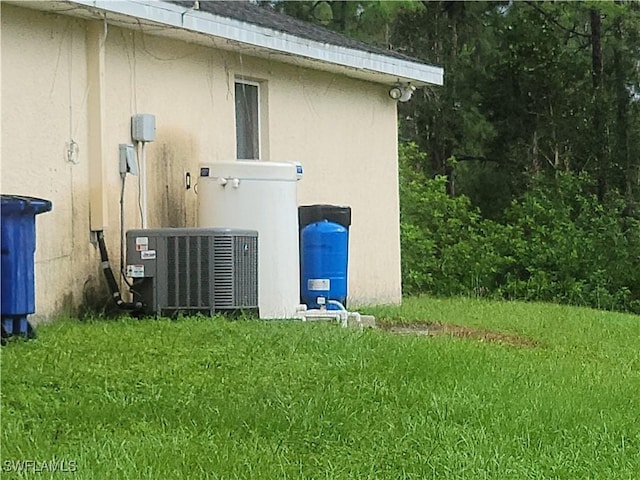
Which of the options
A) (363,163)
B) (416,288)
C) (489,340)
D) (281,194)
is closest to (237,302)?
(281,194)

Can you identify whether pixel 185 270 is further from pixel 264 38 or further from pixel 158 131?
pixel 264 38

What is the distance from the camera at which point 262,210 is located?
394 inches

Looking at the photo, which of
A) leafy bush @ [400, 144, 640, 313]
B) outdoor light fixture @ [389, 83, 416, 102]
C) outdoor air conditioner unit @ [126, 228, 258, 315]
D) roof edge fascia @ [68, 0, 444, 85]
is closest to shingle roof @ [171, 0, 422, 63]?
roof edge fascia @ [68, 0, 444, 85]

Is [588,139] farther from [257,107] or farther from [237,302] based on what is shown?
[237,302]

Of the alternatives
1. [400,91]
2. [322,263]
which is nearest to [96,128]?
[322,263]

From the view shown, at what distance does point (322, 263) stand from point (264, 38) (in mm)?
2367

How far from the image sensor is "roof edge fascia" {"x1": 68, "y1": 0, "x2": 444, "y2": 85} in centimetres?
950

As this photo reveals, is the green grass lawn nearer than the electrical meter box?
Yes

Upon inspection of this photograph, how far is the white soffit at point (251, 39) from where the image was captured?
9.41m

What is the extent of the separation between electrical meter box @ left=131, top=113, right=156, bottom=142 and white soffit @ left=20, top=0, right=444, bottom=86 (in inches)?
32.9

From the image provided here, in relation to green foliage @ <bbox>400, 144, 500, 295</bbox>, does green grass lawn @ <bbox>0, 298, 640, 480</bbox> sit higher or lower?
lower

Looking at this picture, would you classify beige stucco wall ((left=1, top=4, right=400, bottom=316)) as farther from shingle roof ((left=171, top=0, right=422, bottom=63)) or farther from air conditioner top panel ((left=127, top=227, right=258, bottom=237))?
air conditioner top panel ((left=127, top=227, right=258, bottom=237))

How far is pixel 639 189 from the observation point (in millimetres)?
25422

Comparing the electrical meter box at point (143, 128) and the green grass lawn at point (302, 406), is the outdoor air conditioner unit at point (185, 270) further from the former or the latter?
the electrical meter box at point (143, 128)
